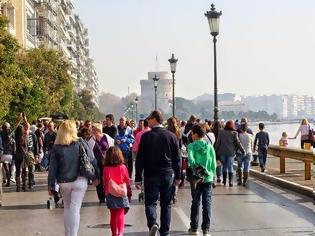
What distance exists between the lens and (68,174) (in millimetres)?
9367

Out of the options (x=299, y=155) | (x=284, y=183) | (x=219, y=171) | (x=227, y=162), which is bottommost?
(x=284, y=183)

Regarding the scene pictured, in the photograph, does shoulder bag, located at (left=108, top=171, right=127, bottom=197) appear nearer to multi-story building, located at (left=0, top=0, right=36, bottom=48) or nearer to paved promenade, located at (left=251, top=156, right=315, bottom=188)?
paved promenade, located at (left=251, top=156, right=315, bottom=188)

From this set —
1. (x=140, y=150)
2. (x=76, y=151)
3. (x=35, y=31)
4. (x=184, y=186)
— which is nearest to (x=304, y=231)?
(x=140, y=150)

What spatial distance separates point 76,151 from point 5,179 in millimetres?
12882

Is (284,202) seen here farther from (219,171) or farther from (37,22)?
(37,22)

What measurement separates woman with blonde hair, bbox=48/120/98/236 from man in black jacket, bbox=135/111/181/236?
2.78 ft

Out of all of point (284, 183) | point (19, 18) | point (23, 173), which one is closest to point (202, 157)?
point (284, 183)

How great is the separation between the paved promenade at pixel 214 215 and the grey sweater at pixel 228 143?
1357mm

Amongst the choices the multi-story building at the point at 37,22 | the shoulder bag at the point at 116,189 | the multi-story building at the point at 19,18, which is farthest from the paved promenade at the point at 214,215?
the multi-story building at the point at 19,18

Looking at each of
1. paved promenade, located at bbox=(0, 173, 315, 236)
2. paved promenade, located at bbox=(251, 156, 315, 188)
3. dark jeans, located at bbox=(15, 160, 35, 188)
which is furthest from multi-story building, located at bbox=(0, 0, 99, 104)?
paved promenade, located at bbox=(0, 173, 315, 236)

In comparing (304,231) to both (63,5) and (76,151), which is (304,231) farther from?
(63,5)

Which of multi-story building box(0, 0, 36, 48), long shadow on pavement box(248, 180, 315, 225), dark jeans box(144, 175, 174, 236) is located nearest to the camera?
dark jeans box(144, 175, 174, 236)

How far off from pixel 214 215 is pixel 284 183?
559 cm

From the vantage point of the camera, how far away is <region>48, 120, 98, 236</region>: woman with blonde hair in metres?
9.38
